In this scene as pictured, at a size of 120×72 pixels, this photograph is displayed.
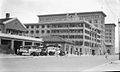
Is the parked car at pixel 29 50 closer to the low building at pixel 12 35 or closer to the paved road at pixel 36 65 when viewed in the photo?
the low building at pixel 12 35

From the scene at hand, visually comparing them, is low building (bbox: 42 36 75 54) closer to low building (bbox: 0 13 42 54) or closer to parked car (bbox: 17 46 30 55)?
low building (bbox: 0 13 42 54)

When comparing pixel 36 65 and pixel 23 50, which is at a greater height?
pixel 36 65

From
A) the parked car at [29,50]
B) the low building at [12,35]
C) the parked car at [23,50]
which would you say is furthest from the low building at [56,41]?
the parked car at [23,50]

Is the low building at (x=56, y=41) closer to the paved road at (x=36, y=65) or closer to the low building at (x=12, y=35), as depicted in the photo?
the low building at (x=12, y=35)

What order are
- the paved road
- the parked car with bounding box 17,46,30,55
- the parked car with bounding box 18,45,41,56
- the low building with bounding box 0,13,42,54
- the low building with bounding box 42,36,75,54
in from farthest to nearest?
the low building with bounding box 42,36,75,54 < the parked car with bounding box 18,45,41,56 < the parked car with bounding box 17,46,30,55 < the low building with bounding box 0,13,42,54 < the paved road

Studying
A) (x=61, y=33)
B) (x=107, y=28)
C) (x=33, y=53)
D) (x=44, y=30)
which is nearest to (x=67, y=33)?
(x=61, y=33)

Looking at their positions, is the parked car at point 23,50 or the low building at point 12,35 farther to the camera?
the parked car at point 23,50

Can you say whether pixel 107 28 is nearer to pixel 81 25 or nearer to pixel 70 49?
pixel 81 25

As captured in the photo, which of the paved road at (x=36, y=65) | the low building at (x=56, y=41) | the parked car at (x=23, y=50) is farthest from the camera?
the low building at (x=56, y=41)

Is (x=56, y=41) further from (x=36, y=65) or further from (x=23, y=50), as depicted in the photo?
(x=36, y=65)

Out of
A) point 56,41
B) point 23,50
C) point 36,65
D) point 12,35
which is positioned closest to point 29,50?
point 23,50

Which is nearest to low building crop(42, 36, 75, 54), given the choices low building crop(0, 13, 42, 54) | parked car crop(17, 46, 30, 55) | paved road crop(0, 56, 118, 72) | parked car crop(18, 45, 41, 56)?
low building crop(0, 13, 42, 54)

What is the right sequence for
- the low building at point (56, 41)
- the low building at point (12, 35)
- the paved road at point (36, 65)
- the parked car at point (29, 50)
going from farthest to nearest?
the low building at point (56, 41)
the parked car at point (29, 50)
the low building at point (12, 35)
the paved road at point (36, 65)

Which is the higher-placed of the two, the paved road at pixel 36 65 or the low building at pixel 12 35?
the low building at pixel 12 35
